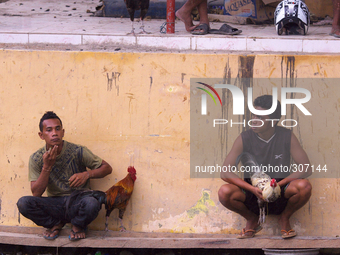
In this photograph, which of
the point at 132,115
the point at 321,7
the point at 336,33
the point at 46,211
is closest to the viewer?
the point at 46,211

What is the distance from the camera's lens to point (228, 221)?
395 cm

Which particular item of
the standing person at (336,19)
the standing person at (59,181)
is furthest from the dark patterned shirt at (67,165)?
the standing person at (336,19)

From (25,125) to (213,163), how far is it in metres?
1.95

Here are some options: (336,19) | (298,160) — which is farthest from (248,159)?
(336,19)

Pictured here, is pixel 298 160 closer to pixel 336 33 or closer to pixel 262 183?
pixel 262 183

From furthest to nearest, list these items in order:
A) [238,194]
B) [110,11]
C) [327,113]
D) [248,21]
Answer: [110,11], [248,21], [327,113], [238,194]

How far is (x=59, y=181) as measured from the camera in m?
3.75

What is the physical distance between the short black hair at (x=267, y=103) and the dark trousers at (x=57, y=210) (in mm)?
1822

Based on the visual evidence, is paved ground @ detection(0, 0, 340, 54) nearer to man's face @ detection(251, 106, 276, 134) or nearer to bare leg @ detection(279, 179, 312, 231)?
man's face @ detection(251, 106, 276, 134)

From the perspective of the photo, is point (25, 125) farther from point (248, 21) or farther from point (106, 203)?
point (248, 21)

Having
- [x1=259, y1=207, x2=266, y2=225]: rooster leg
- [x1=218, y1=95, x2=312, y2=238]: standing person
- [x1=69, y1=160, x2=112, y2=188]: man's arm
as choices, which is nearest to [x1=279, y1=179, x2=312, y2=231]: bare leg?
[x1=218, y1=95, x2=312, y2=238]: standing person

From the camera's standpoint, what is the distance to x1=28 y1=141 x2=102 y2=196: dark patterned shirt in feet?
12.2

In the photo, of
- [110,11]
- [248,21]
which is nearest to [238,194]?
[248,21]

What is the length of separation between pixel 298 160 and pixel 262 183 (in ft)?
1.46
